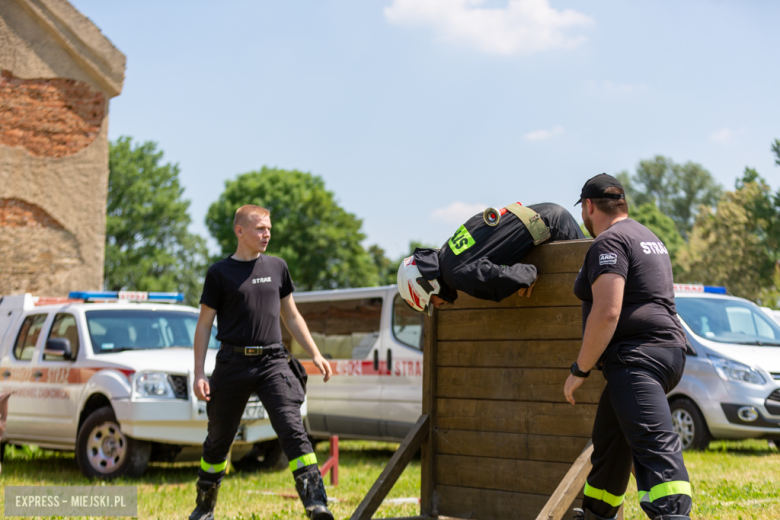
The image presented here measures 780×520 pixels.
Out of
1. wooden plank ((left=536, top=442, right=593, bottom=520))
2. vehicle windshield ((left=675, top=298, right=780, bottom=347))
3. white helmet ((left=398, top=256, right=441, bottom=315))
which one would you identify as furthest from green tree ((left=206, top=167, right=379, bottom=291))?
wooden plank ((left=536, top=442, right=593, bottom=520))

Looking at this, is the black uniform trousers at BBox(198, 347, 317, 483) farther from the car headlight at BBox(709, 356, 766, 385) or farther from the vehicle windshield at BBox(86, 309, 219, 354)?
the car headlight at BBox(709, 356, 766, 385)

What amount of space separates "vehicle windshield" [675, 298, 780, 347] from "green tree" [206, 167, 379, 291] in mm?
33652

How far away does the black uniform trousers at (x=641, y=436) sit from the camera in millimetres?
3383

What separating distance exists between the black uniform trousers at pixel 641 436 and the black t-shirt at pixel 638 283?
0.21ft

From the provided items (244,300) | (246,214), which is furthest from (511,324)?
(246,214)

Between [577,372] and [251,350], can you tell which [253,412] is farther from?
[577,372]

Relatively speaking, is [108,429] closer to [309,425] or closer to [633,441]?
[309,425]

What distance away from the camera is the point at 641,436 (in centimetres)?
349

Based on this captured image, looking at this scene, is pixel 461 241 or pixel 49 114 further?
pixel 49 114

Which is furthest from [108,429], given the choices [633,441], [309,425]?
[633,441]

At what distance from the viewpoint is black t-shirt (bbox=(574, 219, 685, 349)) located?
11.9 feet

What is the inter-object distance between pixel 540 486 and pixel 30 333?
22.6 feet

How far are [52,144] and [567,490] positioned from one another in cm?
1108

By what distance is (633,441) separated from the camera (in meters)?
3.55
